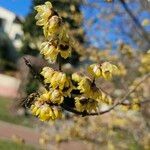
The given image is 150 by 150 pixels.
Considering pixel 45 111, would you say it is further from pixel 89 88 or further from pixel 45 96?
pixel 89 88

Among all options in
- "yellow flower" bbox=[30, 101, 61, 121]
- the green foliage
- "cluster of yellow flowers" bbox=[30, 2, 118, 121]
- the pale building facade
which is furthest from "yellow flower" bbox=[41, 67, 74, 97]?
the pale building facade

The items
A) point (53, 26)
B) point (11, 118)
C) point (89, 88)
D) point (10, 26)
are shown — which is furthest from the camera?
point (10, 26)

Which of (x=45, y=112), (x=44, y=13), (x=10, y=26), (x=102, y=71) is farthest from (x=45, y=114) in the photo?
(x=10, y=26)

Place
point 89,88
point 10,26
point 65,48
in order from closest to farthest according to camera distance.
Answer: point 65,48 → point 89,88 → point 10,26

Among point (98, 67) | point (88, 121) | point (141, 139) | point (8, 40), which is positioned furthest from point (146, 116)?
point (8, 40)

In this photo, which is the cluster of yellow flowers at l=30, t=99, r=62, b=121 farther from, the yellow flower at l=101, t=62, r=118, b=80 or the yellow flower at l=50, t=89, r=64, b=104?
the yellow flower at l=101, t=62, r=118, b=80

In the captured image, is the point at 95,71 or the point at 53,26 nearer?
the point at 53,26

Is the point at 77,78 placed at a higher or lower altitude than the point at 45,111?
higher
